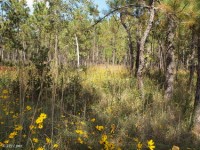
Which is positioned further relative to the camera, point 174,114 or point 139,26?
point 139,26

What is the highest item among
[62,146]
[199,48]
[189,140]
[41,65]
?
[199,48]

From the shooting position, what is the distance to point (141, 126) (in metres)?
4.70

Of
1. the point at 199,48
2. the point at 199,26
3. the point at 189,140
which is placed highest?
the point at 199,26

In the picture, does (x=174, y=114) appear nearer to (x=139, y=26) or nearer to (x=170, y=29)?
(x=170, y=29)

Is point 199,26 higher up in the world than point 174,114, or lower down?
higher up

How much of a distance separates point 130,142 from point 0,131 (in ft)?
5.88

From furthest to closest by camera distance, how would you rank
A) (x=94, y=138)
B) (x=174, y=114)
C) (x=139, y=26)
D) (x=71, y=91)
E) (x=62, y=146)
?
1. (x=139, y=26)
2. (x=71, y=91)
3. (x=174, y=114)
4. (x=94, y=138)
5. (x=62, y=146)

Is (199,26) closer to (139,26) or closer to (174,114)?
(174,114)

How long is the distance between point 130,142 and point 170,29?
429 centimetres

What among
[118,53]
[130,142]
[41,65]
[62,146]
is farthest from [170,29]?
[118,53]

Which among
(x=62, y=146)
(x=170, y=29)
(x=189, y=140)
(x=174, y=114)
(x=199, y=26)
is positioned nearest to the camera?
(x=62, y=146)

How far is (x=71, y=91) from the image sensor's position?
675 cm

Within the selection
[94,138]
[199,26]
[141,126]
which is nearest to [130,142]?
[94,138]

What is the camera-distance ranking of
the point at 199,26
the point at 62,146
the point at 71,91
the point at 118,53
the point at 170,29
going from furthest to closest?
the point at 118,53
the point at 170,29
the point at 71,91
the point at 199,26
the point at 62,146
